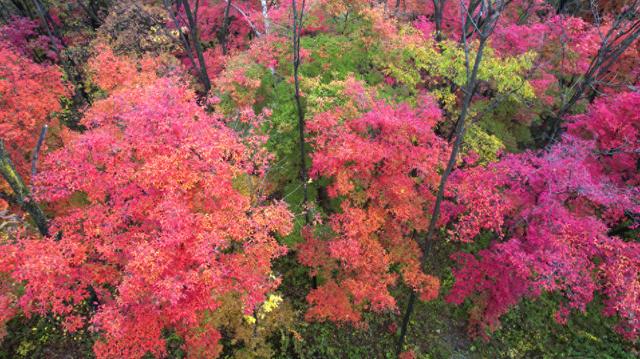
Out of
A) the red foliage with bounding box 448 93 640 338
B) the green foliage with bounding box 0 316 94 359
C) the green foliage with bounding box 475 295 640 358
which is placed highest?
the red foliage with bounding box 448 93 640 338

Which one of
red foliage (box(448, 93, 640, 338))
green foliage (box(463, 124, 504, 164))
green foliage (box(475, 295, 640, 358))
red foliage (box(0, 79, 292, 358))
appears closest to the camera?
red foliage (box(0, 79, 292, 358))

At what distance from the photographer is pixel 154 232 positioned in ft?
32.3

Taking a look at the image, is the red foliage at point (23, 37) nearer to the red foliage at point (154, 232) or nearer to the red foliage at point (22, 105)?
the red foliage at point (22, 105)

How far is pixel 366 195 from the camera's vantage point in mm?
12508

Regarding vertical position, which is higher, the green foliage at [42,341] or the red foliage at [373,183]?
the red foliage at [373,183]

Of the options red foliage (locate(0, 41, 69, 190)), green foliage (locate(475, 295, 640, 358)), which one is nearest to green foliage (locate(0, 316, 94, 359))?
red foliage (locate(0, 41, 69, 190))

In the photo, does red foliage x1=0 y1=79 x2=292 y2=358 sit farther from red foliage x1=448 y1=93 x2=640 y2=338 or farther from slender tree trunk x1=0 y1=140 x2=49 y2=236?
red foliage x1=448 y1=93 x2=640 y2=338

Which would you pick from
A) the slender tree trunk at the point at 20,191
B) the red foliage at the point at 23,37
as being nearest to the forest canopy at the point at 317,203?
the slender tree trunk at the point at 20,191

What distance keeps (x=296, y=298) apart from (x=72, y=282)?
353 inches

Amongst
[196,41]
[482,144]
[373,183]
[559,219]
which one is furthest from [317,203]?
[196,41]

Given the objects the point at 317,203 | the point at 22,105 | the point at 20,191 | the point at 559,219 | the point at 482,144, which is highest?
the point at 22,105

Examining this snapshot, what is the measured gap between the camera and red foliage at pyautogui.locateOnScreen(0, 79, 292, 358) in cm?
944

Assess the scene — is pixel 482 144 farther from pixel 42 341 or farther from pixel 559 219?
→ pixel 42 341

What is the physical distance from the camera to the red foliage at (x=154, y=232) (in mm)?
9438
